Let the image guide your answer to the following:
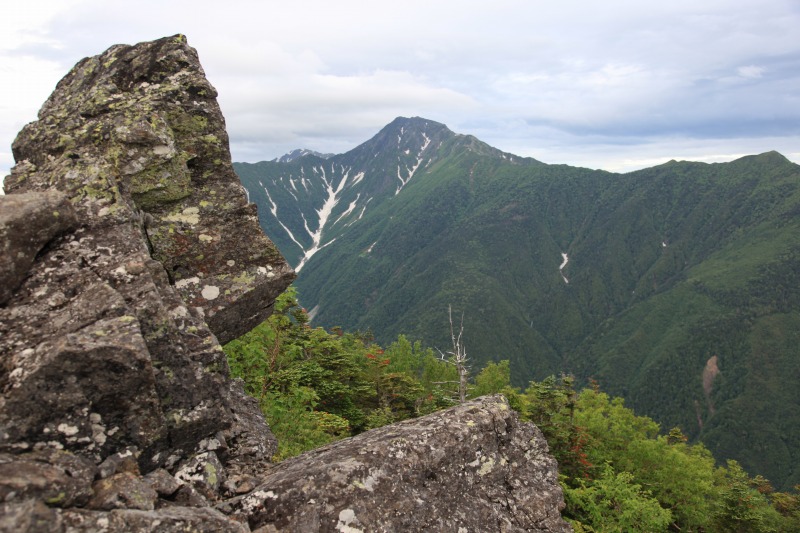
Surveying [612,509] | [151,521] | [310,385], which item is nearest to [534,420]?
[612,509]

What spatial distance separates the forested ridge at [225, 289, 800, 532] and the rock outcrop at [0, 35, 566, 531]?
632 cm

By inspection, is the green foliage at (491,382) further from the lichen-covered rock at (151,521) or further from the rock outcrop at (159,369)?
the lichen-covered rock at (151,521)

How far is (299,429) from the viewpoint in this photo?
1731 cm

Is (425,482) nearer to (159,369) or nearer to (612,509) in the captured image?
(159,369)

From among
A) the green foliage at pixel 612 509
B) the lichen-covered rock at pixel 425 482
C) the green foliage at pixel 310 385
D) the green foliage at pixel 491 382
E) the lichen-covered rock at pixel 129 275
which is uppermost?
the lichen-covered rock at pixel 129 275

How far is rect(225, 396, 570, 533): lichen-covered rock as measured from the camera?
799cm

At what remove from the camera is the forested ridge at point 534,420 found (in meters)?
19.5

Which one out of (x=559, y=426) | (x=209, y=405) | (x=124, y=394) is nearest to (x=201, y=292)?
(x=209, y=405)

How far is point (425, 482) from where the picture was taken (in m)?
9.11

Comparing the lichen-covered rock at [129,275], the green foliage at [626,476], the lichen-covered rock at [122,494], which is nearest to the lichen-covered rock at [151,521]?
the lichen-covered rock at [122,494]

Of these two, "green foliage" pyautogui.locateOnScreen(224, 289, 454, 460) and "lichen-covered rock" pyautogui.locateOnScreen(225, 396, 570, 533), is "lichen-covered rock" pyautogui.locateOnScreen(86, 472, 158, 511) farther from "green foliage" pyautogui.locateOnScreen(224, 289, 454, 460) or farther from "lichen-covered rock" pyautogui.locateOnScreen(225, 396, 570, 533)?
"green foliage" pyautogui.locateOnScreen(224, 289, 454, 460)

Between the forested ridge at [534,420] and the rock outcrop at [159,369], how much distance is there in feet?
20.7

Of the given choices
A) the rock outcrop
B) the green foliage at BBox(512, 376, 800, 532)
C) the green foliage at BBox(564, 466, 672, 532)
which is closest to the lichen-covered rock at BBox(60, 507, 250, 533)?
the rock outcrop

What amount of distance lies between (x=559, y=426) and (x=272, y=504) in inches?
1402
